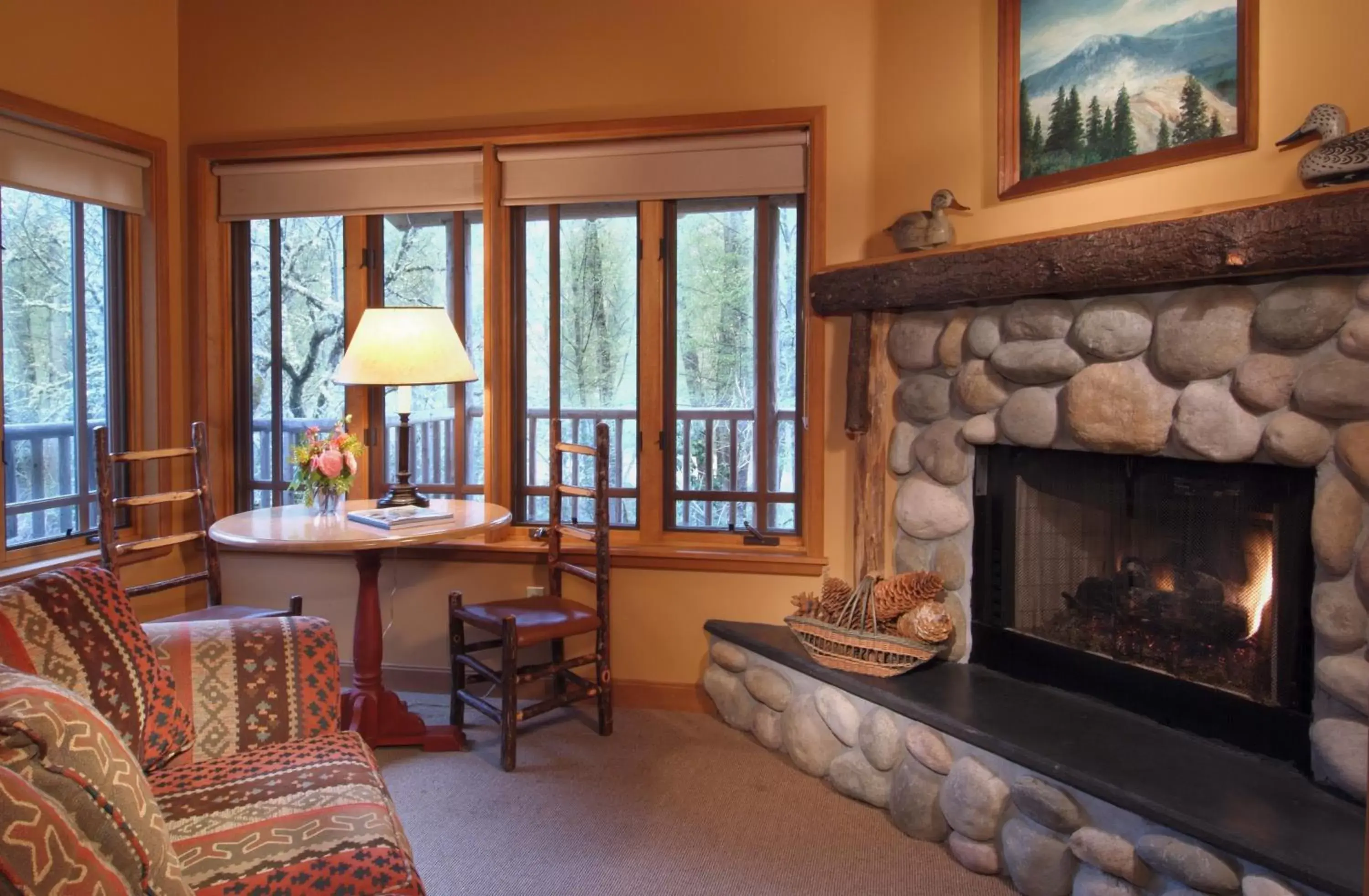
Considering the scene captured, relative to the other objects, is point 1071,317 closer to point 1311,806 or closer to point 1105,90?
point 1105,90

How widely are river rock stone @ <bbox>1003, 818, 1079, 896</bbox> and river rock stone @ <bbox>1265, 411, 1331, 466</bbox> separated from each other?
1002 millimetres

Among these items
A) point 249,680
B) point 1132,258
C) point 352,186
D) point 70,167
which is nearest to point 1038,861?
point 1132,258

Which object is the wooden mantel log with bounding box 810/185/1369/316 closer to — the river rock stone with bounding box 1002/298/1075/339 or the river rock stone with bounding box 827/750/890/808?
the river rock stone with bounding box 1002/298/1075/339

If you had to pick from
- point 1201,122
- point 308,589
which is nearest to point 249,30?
point 308,589

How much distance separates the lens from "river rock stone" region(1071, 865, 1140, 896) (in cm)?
203

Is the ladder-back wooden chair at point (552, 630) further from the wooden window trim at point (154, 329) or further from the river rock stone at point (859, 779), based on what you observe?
the wooden window trim at point (154, 329)

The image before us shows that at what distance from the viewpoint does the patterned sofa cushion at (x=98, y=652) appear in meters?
1.67

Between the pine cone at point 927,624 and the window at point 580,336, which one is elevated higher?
the window at point 580,336

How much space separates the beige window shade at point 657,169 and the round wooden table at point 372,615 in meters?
1.20

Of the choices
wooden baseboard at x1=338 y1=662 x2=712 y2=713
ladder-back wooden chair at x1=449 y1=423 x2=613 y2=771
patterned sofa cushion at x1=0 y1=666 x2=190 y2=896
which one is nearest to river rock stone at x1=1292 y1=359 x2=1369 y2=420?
ladder-back wooden chair at x1=449 y1=423 x2=613 y2=771

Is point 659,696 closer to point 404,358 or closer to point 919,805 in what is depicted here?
point 919,805

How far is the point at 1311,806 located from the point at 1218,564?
0.63 m

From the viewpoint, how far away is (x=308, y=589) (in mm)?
3734

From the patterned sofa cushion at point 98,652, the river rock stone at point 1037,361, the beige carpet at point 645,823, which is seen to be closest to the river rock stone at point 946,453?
the river rock stone at point 1037,361
